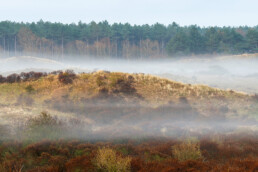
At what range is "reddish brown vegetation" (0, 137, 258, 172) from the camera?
739cm

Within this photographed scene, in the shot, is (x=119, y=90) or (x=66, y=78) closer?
(x=119, y=90)

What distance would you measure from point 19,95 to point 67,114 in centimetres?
465

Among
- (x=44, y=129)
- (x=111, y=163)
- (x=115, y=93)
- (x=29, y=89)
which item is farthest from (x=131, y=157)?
(x=29, y=89)

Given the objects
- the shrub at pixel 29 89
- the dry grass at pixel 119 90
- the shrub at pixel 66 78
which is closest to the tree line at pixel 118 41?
the dry grass at pixel 119 90

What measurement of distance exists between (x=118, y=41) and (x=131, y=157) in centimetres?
8593

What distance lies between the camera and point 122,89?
21969mm

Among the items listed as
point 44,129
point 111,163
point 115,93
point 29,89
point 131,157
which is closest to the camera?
point 111,163

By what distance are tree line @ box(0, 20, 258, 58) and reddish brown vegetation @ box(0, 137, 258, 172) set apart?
65.2 m

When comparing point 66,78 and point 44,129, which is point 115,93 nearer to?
point 66,78

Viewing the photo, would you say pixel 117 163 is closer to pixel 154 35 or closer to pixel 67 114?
pixel 67 114

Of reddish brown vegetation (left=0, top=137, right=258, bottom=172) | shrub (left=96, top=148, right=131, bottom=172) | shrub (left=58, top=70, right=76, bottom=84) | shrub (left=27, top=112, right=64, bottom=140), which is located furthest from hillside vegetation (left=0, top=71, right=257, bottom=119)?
shrub (left=96, top=148, right=131, bottom=172)

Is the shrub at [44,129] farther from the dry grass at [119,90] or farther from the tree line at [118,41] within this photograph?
the tree line at [118,41]

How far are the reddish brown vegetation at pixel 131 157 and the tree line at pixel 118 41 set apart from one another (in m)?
65.2

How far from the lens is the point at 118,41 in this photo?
92.8 metres
